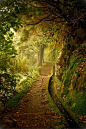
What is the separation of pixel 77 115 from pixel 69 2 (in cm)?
578

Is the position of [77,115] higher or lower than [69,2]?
lower

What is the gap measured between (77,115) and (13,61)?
827 centimetres

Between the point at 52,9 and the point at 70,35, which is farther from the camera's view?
the point at 70,35

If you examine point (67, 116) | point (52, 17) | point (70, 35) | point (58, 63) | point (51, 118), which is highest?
point (52, 17)

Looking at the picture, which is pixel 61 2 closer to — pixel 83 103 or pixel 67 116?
pixel 83 103

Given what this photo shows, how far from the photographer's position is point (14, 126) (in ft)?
9.95

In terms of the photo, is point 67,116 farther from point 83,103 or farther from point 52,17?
point 52,17

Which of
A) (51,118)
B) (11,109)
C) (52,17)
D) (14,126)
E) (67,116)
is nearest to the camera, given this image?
(14,126)

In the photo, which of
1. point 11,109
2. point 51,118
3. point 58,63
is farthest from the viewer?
point 58,63

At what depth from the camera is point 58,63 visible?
7121 millimetres

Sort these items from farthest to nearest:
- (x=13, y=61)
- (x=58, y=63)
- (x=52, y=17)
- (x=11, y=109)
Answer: (x=13, y=61) < (x=58, y=63) < (x=52, y=17) < (x=11, y=109)

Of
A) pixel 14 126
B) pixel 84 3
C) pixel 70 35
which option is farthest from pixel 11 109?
pixel 84 3

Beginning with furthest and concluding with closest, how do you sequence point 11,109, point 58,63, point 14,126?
1. point 58,63
2. point 11,109
3. point 14,126

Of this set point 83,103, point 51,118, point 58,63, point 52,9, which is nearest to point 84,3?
point 52,9
